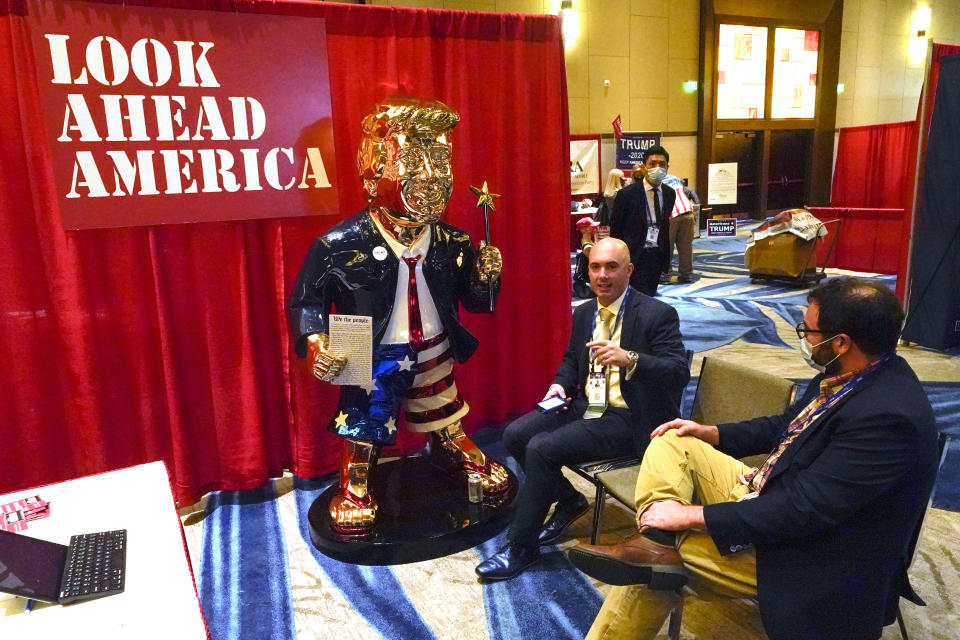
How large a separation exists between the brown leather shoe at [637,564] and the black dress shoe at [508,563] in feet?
2.39

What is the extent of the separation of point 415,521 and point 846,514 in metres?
1.70

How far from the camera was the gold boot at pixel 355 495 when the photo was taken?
2719 millimetres

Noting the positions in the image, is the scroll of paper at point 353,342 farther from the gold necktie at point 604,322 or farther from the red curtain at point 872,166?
the red curtain at point 872,166

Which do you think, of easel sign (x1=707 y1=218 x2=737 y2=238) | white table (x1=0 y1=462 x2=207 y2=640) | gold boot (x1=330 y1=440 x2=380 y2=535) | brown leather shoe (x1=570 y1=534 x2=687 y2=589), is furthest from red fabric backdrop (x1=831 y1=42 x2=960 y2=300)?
white table (x1=0 y1=462 x2=207 y2=640)

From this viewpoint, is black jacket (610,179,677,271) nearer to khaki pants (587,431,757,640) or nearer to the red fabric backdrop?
khaki pants (587,431,757,640)

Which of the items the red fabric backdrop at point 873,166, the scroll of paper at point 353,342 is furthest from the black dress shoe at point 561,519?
the red fabric backdrop at point 873,166

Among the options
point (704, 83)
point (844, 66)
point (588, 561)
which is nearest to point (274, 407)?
point (588, 561)

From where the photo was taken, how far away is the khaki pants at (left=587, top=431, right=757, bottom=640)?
1814 millimetres

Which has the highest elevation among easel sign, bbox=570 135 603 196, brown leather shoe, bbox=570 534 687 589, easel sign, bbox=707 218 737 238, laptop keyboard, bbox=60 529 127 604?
easel sign, bbox=570 135 603 196

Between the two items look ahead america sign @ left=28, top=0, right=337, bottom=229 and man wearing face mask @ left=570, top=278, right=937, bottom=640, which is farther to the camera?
look ahead america sign @ left=28, top=0, right=337, bottom=229

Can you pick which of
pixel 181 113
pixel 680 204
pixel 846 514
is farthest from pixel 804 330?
pixel 680 204

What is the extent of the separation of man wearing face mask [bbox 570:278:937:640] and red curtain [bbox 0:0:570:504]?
6.23 ft

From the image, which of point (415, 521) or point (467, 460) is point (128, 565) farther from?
point (467, 460)

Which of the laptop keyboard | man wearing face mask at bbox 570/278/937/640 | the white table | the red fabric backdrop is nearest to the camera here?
the white table
